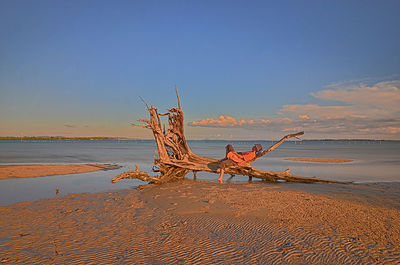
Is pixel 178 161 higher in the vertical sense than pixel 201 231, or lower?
higher

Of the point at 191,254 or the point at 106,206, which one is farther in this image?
the point at 106,206

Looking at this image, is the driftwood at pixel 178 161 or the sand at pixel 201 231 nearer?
the sand at pixel 201 231

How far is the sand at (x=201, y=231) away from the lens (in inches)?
180

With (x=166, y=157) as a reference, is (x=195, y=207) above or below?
below

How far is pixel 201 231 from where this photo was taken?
5766mm

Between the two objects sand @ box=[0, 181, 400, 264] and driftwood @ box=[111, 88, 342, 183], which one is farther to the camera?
driftwood @ box=[111, 88, 342, 183]

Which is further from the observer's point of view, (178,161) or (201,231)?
(178,161)

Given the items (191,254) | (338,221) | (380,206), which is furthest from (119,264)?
(380,206)

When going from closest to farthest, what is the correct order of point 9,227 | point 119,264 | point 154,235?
1. point 119,264
2. point 154,235
3. point 9,227

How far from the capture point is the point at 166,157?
41.0ft

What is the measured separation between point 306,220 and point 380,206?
314 centimetres

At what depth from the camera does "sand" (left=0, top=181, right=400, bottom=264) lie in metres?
4.56

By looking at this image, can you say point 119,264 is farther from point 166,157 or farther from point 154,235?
point 166,157

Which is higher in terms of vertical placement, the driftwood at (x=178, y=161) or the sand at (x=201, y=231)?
the driftwood at (x=178, y=161)
